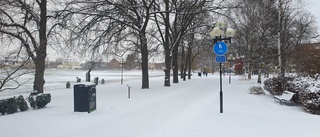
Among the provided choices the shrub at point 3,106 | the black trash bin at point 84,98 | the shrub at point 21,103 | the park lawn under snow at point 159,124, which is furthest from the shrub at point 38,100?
the black trash bin at point 84,98

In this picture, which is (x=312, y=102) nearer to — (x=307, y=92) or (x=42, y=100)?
(x=307, y=92)

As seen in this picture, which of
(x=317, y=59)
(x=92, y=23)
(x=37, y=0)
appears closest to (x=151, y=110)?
(x=92, y=23)

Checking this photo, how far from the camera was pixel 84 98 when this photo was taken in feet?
28.5

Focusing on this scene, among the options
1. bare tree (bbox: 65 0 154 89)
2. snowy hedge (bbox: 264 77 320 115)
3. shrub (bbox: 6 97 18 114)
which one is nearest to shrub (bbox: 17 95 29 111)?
shrub (bbox: 6 97 18 114)

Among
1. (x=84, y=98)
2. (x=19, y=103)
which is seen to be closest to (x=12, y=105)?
(x=19, y=103)

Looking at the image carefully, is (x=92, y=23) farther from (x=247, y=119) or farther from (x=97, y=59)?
(x=247, y=119)

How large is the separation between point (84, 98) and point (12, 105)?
9.27 feet

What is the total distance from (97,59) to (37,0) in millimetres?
5493

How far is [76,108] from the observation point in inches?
347

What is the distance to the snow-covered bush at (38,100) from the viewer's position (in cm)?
969

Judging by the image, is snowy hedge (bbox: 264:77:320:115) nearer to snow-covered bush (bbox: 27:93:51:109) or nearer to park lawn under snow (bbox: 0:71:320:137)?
park lawn under snow (bbox: 0:71:320:137)

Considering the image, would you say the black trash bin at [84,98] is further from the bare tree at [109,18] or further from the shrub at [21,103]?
the bare tree at [109,18]

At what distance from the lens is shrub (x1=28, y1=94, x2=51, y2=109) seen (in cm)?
969

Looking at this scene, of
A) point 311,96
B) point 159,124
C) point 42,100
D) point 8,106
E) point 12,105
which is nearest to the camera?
point 159,124
